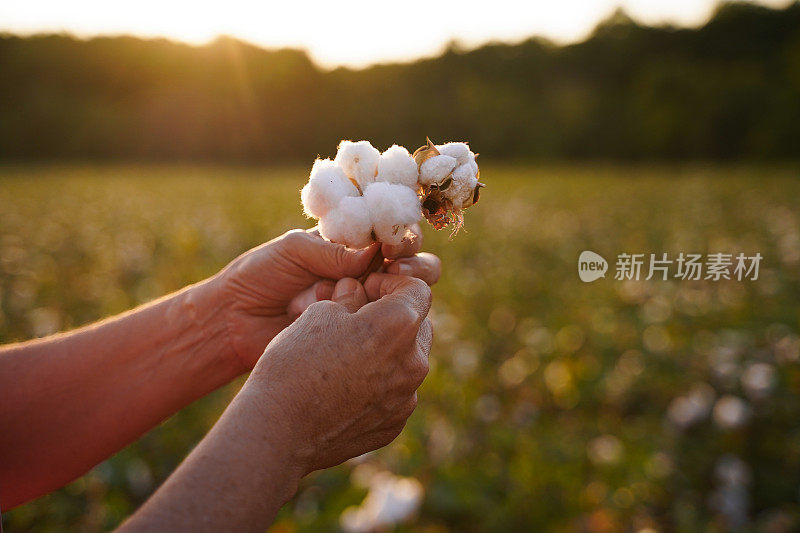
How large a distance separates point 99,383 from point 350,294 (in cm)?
61

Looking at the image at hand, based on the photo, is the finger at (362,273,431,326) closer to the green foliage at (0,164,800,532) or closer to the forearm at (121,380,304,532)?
the forearm at (121,380,304,532)

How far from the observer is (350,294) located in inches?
49.7

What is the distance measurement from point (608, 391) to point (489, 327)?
1310mm

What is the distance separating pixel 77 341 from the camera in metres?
1.34

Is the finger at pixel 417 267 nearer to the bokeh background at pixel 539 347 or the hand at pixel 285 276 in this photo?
the hand at pixel 285 276

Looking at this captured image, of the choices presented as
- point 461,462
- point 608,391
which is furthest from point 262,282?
point 608,391

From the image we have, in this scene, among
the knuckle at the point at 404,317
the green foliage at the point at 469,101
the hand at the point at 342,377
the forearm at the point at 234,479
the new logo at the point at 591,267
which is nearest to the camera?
the forearm at the point at 234,479

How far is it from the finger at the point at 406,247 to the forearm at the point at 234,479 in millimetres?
478

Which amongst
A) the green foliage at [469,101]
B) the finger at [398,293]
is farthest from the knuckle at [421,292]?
the green foliage at [469,101]

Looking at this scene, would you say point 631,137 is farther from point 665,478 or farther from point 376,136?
point 665,478

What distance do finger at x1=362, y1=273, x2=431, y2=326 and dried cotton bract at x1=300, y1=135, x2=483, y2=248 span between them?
4.1 inches

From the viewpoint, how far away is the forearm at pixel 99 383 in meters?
1.26

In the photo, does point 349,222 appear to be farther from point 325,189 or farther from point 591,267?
point 591,267

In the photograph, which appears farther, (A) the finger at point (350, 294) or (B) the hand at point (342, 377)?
(A) the finger at point (350, 294)
